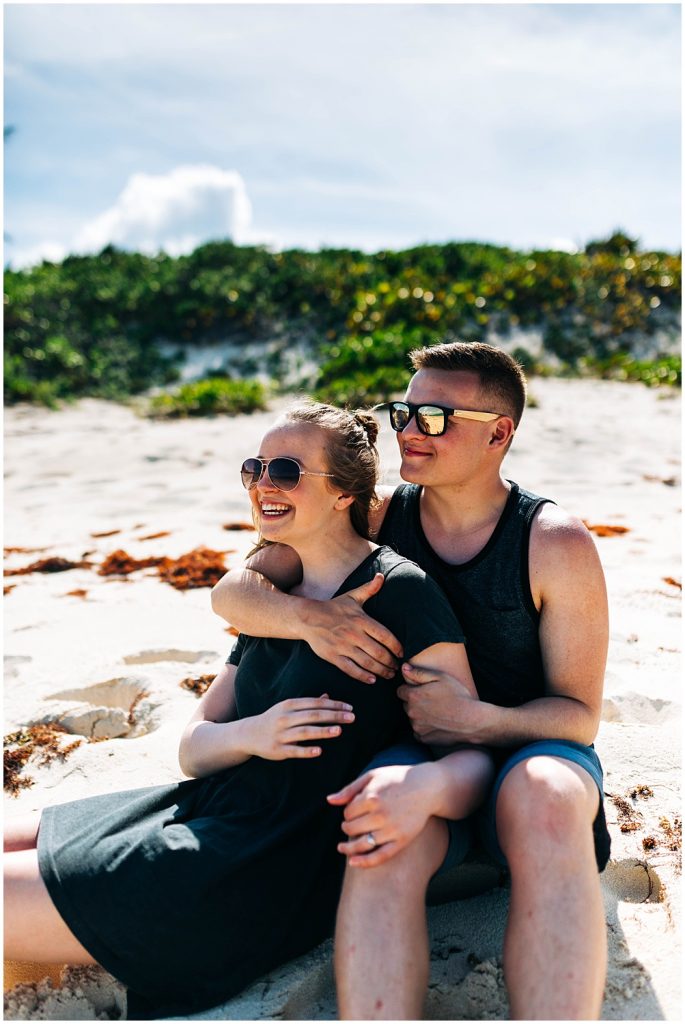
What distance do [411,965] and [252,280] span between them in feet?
45.1

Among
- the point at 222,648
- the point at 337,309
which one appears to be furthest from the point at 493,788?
the point at 337,309

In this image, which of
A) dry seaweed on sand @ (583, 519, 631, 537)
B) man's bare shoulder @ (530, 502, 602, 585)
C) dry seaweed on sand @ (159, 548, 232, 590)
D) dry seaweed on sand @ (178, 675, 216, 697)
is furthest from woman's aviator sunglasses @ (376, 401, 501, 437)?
dry seaweed on sand @ (583, 519, 631, 537)

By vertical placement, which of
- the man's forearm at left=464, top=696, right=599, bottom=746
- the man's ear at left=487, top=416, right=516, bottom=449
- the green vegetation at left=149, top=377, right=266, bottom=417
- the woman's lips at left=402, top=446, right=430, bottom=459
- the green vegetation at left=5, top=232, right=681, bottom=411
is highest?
the green vegetation at left=5, top=232, right=681, bottom=411

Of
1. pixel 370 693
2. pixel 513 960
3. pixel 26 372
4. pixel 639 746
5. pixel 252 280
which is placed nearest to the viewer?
pixel 513 960

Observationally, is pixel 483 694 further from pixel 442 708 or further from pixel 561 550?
pixel 561 550

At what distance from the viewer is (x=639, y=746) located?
3.08 meters

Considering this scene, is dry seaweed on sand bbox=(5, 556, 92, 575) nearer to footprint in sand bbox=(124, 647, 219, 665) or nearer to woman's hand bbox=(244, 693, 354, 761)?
footprint in sand bbox=(124, 647, 219, 665)

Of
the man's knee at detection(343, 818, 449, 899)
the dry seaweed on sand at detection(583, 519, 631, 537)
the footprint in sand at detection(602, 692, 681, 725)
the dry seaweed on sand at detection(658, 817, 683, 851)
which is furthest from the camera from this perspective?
the dry seaweed on sand at detection(583, 519, 631, 537)

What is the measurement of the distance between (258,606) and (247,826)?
550mm

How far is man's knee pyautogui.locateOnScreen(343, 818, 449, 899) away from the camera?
6.15 feet

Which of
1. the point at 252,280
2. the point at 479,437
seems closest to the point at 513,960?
the point at 479,437

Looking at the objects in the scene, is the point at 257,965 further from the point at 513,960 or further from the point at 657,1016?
the point at 657,1016

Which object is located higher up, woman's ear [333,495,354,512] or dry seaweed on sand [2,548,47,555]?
woman's ear [333,495,354,512]

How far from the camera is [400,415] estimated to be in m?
2.58
